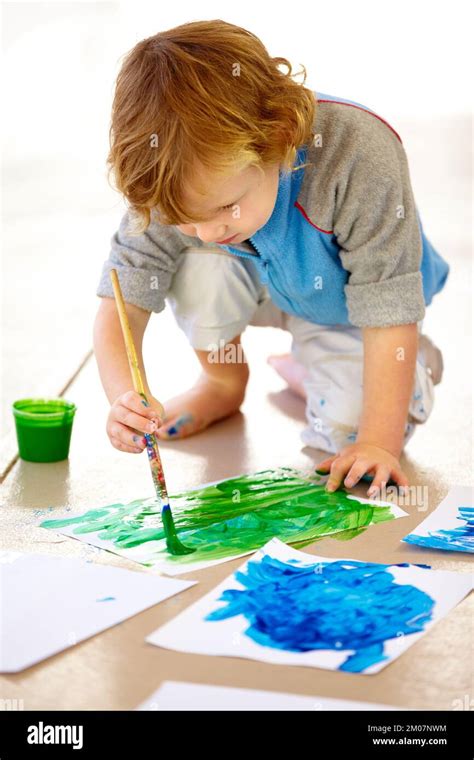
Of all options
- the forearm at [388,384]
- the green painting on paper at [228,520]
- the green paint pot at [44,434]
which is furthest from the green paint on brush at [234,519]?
the green paint pot at [44,434]

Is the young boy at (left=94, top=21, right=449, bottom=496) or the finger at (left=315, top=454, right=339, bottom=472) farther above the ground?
the young boy at (left=94, top=21, right=449, bottom=496)

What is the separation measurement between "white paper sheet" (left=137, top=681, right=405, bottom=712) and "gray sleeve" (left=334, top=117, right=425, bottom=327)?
64 centimetres

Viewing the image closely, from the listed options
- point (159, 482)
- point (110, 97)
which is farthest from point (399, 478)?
point (110, 97)

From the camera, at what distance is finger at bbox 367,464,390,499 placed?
1354 millimetres

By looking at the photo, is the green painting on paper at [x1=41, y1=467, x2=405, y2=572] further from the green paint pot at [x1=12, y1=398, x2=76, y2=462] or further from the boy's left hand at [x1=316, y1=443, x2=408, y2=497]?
the green paint pot at [x1=12, y1=398, x2=76, y2=462]

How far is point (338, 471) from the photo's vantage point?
1.37 metres

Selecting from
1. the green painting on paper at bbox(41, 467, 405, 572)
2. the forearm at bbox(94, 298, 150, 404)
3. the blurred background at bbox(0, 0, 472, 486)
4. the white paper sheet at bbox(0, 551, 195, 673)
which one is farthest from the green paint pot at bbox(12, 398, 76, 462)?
the blurred background at bbox(0, 0, 472, 486)

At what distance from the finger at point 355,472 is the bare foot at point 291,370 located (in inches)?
17.8

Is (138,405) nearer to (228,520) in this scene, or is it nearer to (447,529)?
(228,520)

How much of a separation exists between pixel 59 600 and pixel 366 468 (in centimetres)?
49

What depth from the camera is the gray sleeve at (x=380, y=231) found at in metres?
1.37

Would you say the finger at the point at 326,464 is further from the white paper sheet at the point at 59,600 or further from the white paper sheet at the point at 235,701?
the white paper sheet at the point at 235,701

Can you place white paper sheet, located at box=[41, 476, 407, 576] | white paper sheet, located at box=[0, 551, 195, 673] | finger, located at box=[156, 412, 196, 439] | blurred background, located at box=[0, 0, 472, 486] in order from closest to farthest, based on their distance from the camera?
white paper sheet, located at box=[0, 551, 195, 673] < white paper sheet, located at box=[41, 476, 407, 576] < finger, located at box=[156, 412, 196, 439] < blurred background, located at box=[0, 0, 472, 486]

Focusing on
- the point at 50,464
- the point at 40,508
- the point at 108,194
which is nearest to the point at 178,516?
the point at 40,508
